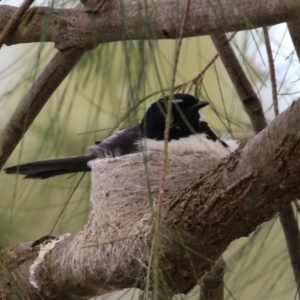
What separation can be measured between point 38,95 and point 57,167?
0.93m

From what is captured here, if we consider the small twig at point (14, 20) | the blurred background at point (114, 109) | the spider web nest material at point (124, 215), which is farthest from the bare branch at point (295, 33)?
the small twig at point (14, 20)

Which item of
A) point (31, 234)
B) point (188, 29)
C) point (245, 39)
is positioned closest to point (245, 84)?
point (245, 39)

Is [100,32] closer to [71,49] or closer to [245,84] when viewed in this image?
[71,49]

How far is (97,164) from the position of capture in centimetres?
268

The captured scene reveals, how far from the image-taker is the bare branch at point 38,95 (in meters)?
1.87

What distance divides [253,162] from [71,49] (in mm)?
585

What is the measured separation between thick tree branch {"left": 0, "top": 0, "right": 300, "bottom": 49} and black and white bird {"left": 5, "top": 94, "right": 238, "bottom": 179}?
0.95 meters

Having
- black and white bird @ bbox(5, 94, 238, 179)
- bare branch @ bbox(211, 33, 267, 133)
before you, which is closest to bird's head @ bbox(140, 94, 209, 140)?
black and white bird @ bbox(5, 94, 238, 179)

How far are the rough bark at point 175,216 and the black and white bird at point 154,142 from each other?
160 mm

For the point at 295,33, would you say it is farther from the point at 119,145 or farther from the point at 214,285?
the point at 119,145

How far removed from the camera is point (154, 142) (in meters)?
2.82

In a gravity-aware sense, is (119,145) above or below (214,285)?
above

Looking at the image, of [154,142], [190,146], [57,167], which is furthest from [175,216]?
[57,167]

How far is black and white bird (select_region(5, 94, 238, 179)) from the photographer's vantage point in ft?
8.89
